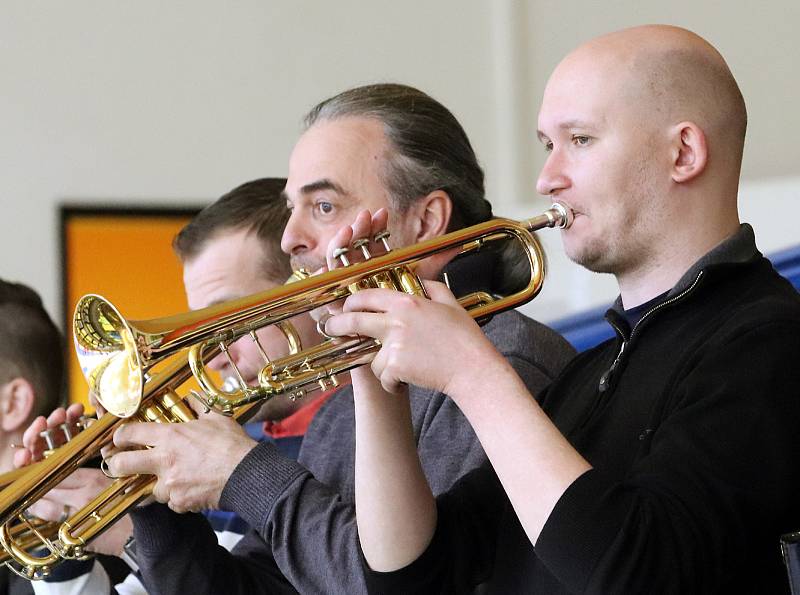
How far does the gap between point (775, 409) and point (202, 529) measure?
1.04 m

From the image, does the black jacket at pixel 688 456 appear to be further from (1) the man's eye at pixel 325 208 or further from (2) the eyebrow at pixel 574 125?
(1) the man's eye at pixel 325 208

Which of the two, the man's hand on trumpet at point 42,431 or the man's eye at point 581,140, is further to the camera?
the man's hand on trumpet at point 42,431

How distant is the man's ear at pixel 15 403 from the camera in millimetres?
2518

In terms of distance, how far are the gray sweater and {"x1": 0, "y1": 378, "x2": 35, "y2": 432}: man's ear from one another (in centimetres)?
68

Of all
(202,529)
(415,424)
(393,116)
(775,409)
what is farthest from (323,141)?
(775,409)

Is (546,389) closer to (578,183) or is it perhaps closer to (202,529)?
(578,183)

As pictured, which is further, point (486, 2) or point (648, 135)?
point (486, 2)

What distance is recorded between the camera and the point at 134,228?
13.9 feet

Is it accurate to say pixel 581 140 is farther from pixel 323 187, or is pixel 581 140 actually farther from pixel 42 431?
pixel 42 431

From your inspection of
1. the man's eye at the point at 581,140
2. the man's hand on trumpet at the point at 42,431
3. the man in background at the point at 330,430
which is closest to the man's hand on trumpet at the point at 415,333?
the man in background at the point at 330,430

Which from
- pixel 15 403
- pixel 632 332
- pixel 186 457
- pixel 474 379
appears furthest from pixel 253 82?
pixel 474 379

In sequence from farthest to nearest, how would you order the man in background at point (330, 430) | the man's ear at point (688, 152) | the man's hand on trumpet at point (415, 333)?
the man in background at point (330, 430) → the man's ear at point (688, 152) → the man's hand on trumpet at point (415, 333)

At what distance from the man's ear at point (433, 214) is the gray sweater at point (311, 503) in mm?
225

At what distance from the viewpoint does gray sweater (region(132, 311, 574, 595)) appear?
5.23ft
